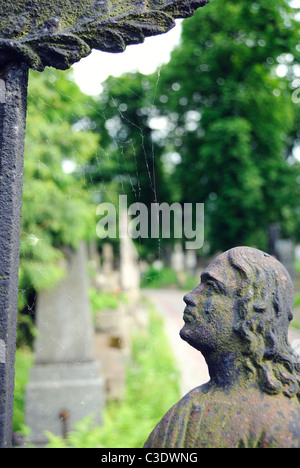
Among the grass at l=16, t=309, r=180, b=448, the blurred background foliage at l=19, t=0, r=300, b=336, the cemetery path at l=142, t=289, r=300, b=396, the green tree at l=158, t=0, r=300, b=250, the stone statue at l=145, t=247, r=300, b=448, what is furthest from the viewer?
the green tree at l=158, t=0, r=300, b=250

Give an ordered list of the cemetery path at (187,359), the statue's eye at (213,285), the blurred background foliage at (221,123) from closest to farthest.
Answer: the statue's eye at (213,285) < the cemetery path at (187,359) < the blurred background foliage at (221,123)

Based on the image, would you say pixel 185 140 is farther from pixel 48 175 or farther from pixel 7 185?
pixel 7 185

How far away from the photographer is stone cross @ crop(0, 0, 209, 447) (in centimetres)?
168

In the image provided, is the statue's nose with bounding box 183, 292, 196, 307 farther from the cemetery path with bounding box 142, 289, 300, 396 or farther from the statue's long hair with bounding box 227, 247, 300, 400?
the cemetery path with bounding box 142, 289, 300, 396

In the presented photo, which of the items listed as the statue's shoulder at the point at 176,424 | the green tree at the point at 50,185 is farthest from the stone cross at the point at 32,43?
the green tree at the point at 50,185

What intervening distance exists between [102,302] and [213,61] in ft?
35.4

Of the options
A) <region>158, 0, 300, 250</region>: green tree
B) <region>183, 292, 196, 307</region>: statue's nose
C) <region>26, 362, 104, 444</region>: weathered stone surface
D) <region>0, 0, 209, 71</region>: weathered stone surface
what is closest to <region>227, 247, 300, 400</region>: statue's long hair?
<region>183, 292, 196, 307</region>: statue's nose

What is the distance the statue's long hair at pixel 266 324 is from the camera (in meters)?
1.57

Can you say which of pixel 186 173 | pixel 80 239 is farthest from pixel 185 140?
pixel 80 239

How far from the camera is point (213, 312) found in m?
1.62

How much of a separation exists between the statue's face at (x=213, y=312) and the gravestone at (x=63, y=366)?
4.56 metres

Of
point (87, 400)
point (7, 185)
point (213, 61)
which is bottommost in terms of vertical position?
point (87, 400)

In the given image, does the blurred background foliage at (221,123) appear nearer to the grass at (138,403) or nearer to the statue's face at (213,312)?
the grass at (138,403)
